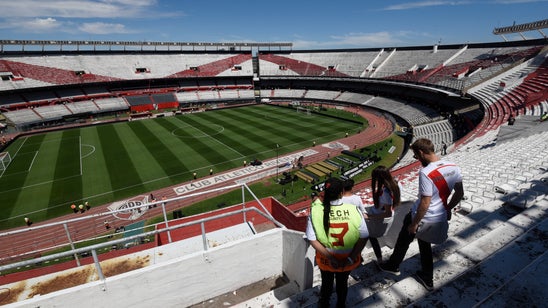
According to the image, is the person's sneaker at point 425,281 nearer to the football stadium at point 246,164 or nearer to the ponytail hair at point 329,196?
the football stadium at point 246,164

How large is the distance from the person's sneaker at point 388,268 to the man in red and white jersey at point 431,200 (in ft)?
1.36

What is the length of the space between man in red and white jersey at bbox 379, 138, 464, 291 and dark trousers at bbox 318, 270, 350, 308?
99 cm

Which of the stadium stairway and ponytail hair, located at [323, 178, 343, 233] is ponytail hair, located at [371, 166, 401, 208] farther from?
ponytail hair, located at [323, 178, 343, 233]

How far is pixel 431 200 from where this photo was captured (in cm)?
356

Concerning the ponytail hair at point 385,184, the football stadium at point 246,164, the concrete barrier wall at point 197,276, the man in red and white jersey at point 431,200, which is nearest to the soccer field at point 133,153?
the football stadium at point 246,164

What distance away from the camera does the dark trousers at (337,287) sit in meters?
3.34

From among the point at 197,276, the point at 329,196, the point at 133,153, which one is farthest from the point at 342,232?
the point at 133,153

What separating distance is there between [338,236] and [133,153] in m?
30.6

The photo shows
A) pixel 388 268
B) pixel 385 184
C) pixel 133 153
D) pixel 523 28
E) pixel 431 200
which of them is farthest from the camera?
pixel 523 28

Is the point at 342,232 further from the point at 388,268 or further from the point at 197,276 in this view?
the point at 197,276

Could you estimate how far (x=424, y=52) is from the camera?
5428cm

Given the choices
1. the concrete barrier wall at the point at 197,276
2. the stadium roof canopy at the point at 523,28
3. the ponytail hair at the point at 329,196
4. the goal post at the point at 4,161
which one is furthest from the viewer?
the stadium roof canopy at the point at 523,28

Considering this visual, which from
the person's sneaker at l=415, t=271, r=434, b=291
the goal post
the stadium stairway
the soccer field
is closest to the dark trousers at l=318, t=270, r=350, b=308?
the stadium stairway

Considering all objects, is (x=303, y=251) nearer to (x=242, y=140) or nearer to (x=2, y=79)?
(x=242, y=140)
